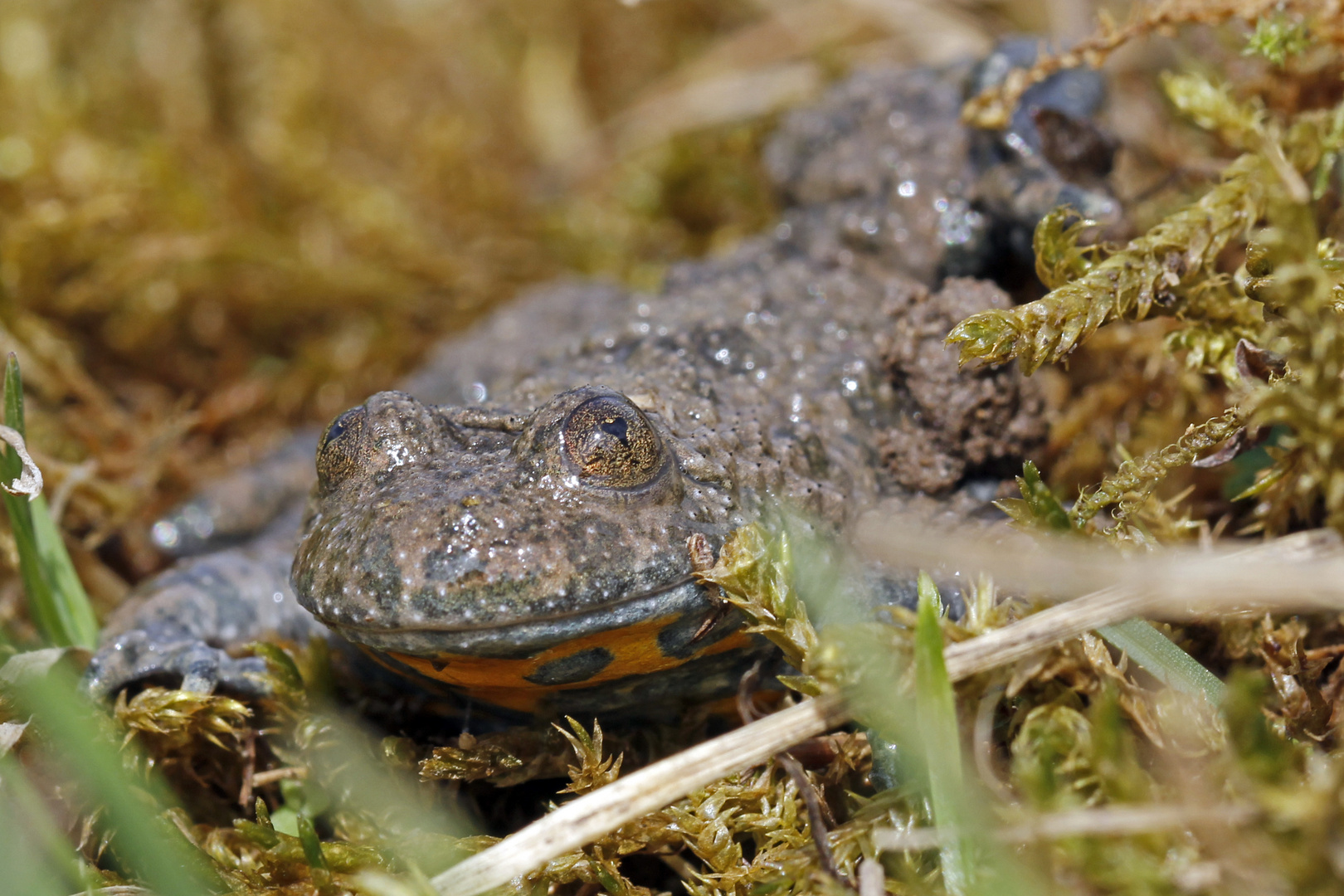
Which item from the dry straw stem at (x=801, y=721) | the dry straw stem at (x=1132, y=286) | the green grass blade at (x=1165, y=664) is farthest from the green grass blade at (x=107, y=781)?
the dry straw stem at (x=1132, y=286)

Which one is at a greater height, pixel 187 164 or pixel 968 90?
pixel 187 164

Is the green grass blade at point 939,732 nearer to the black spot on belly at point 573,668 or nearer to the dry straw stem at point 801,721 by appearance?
the dry straw stem at point 801,721

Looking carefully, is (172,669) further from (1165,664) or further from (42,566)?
(1165,664)

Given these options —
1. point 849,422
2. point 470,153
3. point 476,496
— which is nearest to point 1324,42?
point 849,422

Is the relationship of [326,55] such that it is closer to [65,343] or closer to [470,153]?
[470,153]

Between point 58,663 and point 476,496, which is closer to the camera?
point 476,496

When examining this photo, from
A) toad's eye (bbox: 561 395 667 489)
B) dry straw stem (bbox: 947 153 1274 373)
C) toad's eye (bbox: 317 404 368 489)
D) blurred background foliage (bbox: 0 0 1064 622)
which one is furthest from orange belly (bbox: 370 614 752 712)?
blurred background foliage (bbox: 0 0 1064 622)
